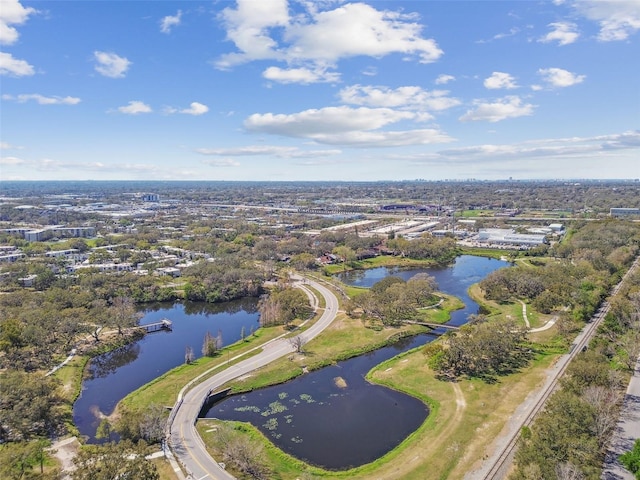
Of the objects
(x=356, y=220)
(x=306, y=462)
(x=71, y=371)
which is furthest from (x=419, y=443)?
(x=356, y=220)

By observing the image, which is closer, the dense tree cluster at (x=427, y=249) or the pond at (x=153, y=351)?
the pond at (x=153, y=351)

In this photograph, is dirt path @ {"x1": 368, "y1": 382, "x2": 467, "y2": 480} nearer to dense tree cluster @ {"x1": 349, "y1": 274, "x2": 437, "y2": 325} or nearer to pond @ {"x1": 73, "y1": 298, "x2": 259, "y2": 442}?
dense tree cluster @ {"x1": 349, "y1": 274, "x2": 437, "y2": 325}

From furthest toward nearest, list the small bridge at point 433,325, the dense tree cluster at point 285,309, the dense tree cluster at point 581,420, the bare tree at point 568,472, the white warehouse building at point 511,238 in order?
1. the white warehouse building at point 511,238
2. the dense tree cluster at point 285,309
3. the small bridge at point 433,325
4. the dense tree cluster at point 581,420
5. the bare tree at point 568,472

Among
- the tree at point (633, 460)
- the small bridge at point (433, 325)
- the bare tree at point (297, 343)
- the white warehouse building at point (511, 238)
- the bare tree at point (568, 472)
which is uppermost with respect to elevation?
the white warehouse building at point (511, 238)

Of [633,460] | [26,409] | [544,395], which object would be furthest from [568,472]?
[26,409]

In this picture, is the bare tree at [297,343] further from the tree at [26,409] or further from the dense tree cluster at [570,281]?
the dense tree cluster at [570,281]

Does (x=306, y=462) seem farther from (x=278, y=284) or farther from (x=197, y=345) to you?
(x=278, y=284)

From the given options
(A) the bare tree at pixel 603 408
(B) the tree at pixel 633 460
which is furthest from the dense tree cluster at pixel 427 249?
(B) the tree at pixel 633 460
